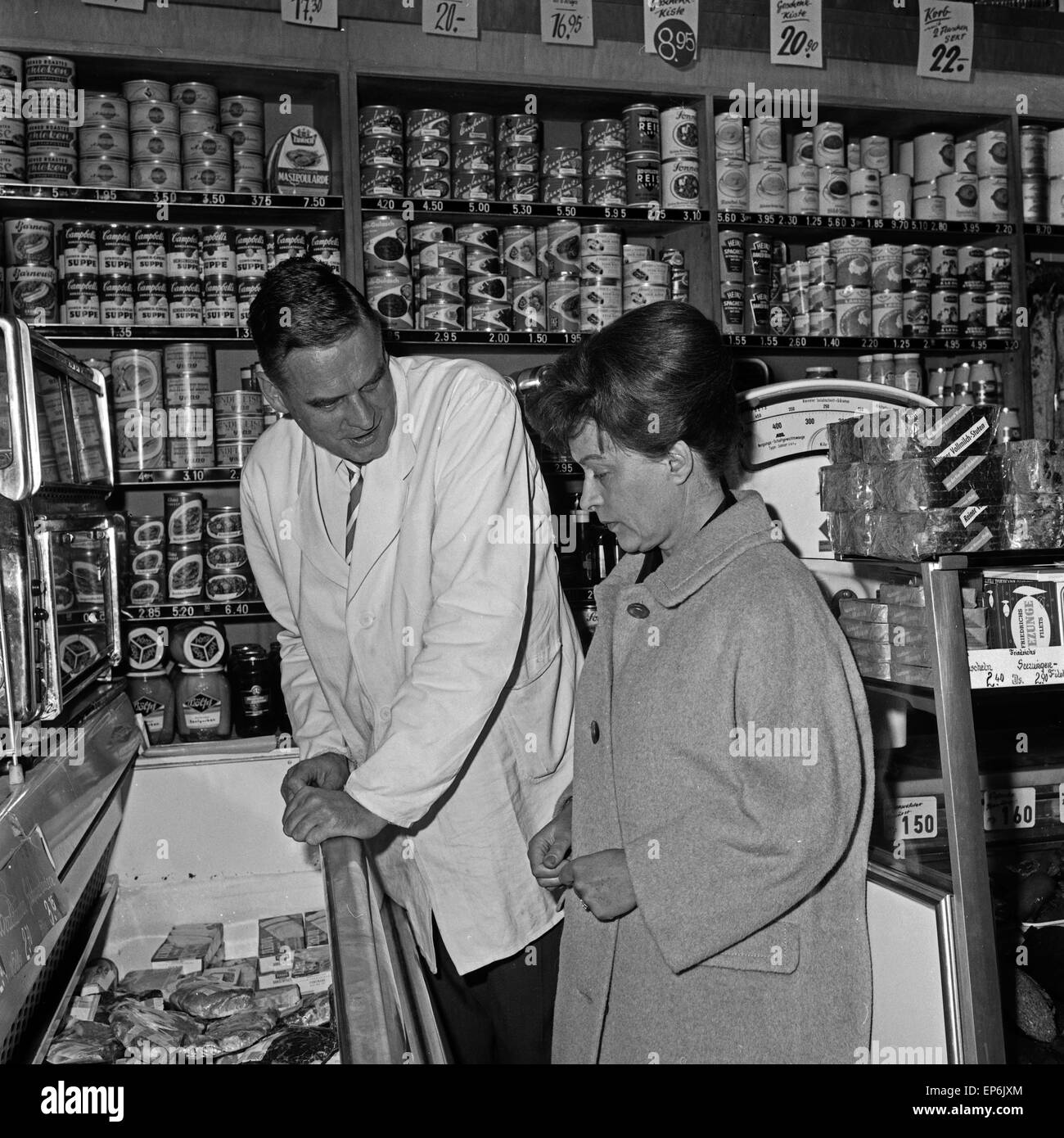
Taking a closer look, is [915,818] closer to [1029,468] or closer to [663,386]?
[1029,468]

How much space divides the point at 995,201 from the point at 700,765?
2931 mm

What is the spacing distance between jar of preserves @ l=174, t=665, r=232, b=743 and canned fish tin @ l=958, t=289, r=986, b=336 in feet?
8.21

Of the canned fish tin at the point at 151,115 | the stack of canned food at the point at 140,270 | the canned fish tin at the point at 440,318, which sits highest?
the canned fish tin at the point at 151,115

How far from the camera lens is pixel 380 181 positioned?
296cm

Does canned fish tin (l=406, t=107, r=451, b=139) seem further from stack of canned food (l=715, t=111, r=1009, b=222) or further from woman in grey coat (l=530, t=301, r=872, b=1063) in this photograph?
woman in grey coat (l=530, t=301, r=872, b=1063)

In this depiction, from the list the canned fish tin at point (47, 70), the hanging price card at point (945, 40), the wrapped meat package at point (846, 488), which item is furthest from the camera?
the hanging price card at point (945, 40)

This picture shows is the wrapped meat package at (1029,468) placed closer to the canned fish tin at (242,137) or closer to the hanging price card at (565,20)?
the canned fish tin at (242,137)

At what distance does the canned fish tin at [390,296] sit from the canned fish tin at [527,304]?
1.05 feet

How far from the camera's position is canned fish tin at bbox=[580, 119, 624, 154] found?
3.13m

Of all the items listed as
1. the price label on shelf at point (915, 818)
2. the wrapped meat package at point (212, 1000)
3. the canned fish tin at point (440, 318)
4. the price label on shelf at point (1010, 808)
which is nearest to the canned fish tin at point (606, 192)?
the canned fish tin at point (440, 318)

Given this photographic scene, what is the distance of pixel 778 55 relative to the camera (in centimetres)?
357

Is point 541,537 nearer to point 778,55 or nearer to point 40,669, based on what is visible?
point 40,669

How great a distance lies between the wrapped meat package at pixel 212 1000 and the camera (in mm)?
1609

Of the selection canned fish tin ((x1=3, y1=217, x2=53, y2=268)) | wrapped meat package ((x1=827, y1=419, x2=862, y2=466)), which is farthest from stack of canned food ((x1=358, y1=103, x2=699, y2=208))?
wrapped meat package ((x1=827, y1=419, x2=862, y2=466))
